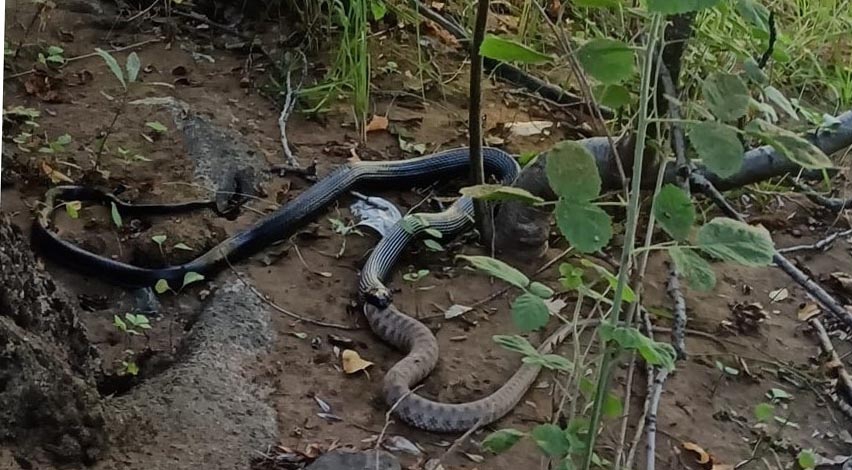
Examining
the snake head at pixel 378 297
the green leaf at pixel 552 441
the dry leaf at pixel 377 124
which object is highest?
the green leaf at pixel 552 441

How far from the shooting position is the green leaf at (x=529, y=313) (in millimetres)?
1612

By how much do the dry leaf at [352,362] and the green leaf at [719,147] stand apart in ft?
4.93

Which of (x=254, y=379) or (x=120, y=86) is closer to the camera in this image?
(x=254, y=379)

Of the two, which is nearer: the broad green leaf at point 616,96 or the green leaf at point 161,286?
the broad green leaf at point 616,96

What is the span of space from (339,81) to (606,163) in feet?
4.79

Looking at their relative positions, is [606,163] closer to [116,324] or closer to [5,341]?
[116,324]

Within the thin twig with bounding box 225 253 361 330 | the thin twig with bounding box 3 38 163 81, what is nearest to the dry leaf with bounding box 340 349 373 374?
the thin twig with bounding box 225 253 361 330

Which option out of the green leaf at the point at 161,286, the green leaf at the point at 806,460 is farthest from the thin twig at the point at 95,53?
the green leaf at the point at 806,460

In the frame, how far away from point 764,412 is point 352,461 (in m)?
1.08

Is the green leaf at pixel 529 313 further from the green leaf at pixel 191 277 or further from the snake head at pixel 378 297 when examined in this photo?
the green leaf at pixel 191 277

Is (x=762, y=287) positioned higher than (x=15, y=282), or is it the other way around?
(x=15, y=282)

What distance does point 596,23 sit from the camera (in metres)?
4.41

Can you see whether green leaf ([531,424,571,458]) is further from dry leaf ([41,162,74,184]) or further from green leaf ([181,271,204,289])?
A: dry leaf ([41,162,74,184])

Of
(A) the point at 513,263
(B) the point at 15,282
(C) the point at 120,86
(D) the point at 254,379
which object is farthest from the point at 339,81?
(B) the point at 15,282
